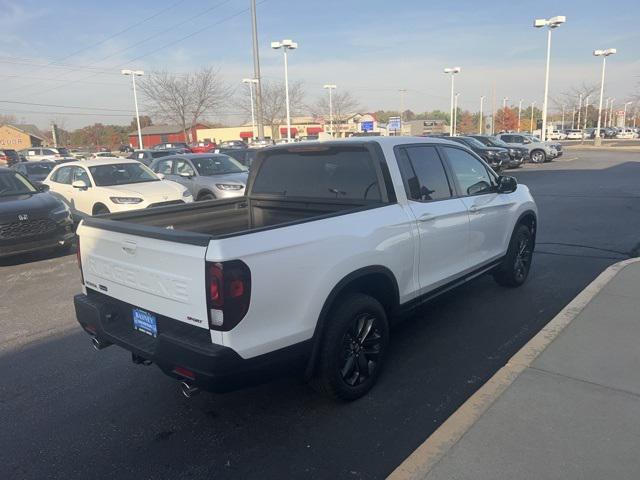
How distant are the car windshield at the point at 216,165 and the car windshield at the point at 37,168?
34.9 feet

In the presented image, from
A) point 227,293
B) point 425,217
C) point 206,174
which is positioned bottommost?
point 206,174

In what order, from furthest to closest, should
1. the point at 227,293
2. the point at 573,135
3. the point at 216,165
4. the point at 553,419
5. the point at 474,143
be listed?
1. the point at 573,135
2. the point at 474,143
3. the point at 216,165
4. the point at 553,419
5. the point at 227,293

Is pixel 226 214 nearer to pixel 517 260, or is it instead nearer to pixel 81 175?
pixel 517 260

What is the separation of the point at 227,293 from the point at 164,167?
11.6 metres

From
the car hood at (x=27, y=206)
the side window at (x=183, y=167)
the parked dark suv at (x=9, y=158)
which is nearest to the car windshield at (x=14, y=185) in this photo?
the car hood at (x=27, y=206)

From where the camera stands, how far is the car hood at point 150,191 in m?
9.80

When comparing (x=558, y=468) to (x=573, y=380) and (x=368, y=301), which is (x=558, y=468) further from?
(x=368, y=301)

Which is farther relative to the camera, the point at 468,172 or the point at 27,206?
the point at 27,206

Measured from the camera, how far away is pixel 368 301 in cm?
362

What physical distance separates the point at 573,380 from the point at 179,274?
2.75 m

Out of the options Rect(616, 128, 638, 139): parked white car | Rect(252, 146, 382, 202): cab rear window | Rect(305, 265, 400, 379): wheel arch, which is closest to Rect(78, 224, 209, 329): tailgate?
Rect(305, 265, 400, 379): wheel arch

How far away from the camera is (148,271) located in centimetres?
319

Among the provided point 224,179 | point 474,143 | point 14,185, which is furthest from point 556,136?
point 14,185

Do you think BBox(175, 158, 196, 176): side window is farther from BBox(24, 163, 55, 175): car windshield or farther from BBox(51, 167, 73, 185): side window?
BBox(24, 163, 55, 175): car windshield
